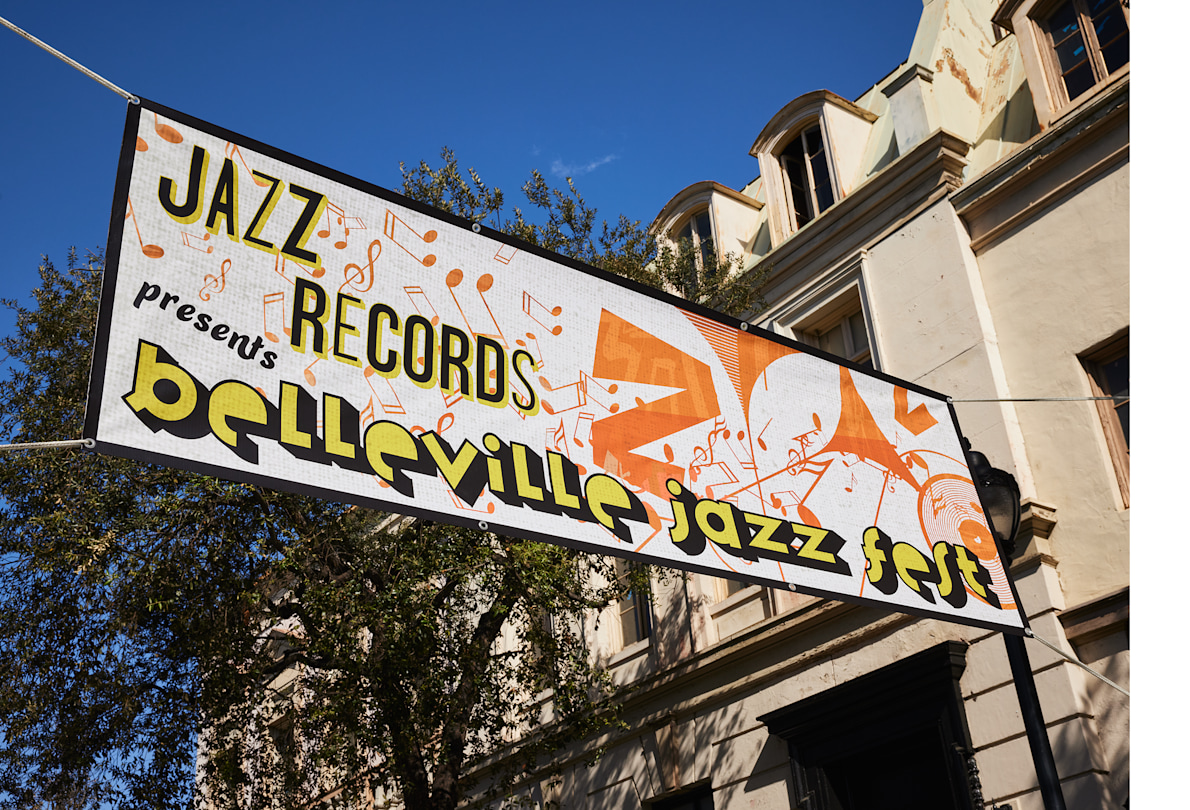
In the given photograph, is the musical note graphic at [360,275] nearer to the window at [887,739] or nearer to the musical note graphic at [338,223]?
the musical note graphic at [338,223]

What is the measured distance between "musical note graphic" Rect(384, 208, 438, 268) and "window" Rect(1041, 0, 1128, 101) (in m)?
10.5

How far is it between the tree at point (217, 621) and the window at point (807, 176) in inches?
271

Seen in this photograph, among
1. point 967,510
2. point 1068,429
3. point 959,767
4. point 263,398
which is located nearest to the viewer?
point 263,398

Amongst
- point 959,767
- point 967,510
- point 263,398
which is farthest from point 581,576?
point 263,398

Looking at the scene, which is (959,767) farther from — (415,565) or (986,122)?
(986,122)

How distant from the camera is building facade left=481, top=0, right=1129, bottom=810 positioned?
411 inches

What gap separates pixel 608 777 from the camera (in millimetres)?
15164

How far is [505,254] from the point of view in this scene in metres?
5.24

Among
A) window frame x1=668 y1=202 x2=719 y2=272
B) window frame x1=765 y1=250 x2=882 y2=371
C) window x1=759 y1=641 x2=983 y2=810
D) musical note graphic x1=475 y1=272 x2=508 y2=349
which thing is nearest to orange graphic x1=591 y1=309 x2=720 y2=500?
musical note graphic x1=475 y1=272 x2=508 y2=349

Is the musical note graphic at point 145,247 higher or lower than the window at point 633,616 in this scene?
lower

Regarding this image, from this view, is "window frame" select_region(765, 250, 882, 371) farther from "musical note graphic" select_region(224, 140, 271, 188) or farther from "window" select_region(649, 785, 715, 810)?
"musical note graphic" select_region(224, 140, 271, 188)

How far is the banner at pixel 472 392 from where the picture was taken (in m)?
4.08

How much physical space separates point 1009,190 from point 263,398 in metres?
11.2

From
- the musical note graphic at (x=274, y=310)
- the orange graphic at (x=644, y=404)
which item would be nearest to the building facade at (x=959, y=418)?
the orange graphic at (x=644, y=404)
